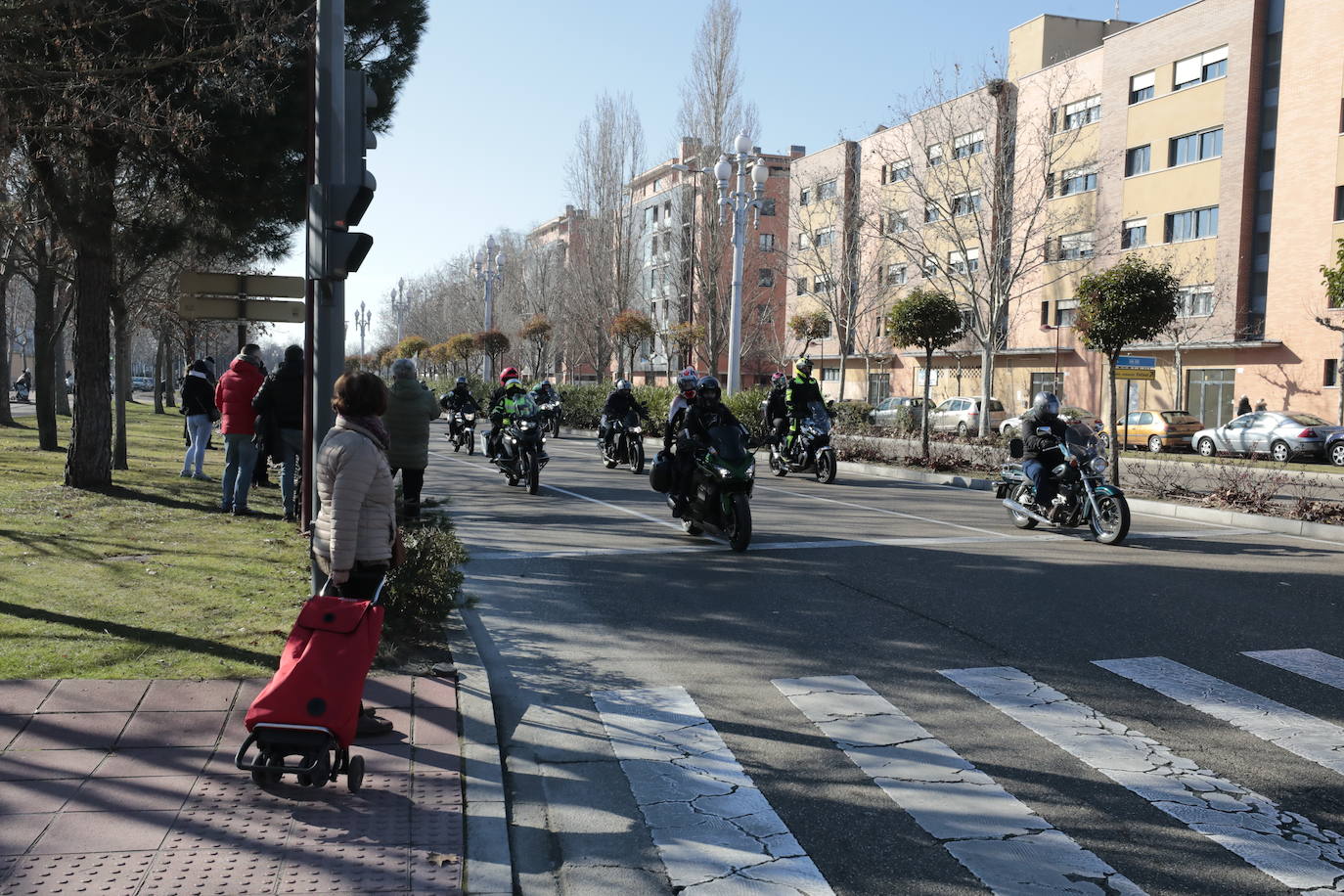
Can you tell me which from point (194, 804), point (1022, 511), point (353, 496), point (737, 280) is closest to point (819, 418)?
point (1022, 511)

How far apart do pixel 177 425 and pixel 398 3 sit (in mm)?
21504

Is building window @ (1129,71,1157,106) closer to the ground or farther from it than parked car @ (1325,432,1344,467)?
farther from it

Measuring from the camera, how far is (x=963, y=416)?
129 feet

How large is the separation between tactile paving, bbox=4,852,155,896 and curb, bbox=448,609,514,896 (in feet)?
3.30

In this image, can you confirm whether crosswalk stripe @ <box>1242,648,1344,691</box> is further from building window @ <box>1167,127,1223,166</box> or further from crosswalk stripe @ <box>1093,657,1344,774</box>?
building window @ <box>1167,127,1223,166</box>

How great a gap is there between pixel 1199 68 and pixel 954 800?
4215cm

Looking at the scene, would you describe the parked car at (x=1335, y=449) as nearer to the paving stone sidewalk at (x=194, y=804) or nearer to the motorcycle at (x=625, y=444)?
the motorcycle at (x=625, y=444)

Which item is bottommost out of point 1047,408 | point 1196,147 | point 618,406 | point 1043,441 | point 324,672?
point 324,672

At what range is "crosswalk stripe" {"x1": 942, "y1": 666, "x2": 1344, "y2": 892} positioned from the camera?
3.74 m

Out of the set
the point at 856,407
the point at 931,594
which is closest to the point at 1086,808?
the point at 931,594

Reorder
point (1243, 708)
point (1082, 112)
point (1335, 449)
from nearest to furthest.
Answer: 1. point (1243, 708)
2. point (1335, 449)
3. point (1082, 112)

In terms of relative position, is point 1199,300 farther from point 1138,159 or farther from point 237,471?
point 237,471

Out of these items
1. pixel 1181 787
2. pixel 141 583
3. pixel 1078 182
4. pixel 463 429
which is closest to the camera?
pixel 1181 787

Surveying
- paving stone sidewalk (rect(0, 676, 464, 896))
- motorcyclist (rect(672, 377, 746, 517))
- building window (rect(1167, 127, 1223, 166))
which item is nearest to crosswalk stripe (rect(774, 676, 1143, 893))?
paving stone sidewalk (rect(0, 676, 464, 896))
